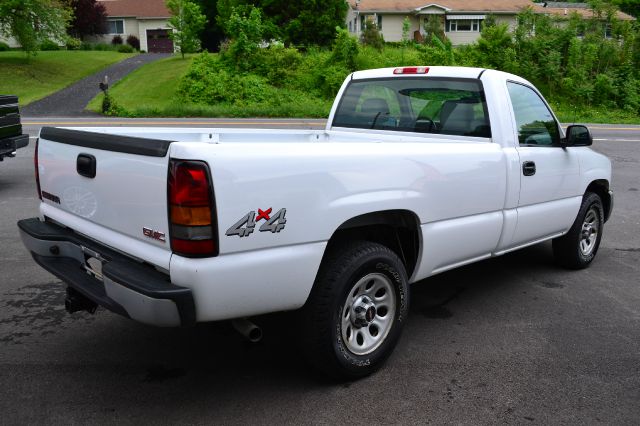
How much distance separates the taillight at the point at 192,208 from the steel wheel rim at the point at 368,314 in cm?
97

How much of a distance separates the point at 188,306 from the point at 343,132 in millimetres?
2922

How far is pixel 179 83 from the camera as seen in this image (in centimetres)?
2859

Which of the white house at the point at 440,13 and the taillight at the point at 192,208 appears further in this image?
the white house at the point at 440,13

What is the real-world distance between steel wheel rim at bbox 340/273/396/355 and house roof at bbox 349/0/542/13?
4833cm

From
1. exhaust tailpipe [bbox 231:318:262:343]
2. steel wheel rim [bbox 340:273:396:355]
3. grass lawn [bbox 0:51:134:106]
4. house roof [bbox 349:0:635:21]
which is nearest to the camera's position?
exhaust tailpipe [bbox 231:318:262:343]

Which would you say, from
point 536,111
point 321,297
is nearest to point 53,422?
point 321,297

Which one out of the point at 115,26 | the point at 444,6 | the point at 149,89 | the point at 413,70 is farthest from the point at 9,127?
the point at 115,26

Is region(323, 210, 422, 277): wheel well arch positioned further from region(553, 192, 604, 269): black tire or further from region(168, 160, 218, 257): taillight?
region(553, 192, 604, 269): black tire

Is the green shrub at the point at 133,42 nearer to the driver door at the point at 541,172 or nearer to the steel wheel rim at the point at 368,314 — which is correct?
the driver door at the point at 541,172

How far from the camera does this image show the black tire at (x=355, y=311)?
327 centimetres

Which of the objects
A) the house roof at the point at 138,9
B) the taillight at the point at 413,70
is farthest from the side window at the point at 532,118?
the house roof at the point at 138,9

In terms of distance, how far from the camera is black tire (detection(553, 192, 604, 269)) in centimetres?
561

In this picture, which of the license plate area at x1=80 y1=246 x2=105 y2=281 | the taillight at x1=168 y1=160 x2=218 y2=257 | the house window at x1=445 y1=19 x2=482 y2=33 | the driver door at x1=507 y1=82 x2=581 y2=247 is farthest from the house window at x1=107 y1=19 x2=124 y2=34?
the taillight at x1=168 y1=160 x2=218 y2=257

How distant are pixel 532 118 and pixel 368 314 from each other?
248cm
